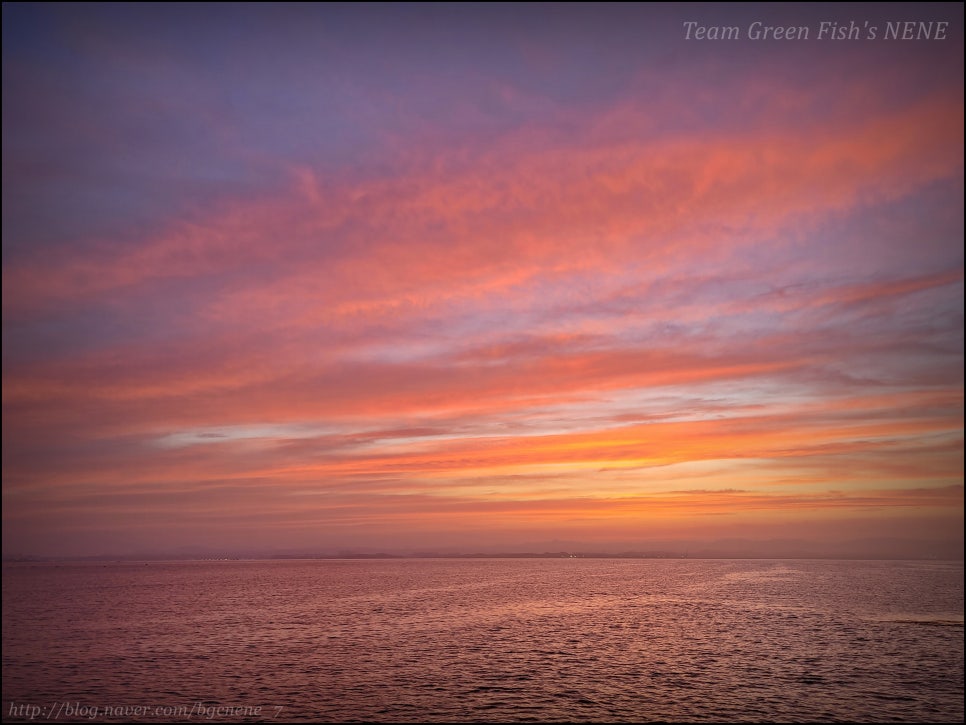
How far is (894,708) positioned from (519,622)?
62.1 m

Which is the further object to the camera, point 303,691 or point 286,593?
point 286,593

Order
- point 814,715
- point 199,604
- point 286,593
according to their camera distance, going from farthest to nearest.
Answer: point 286,593, point 199,604, point 814,715

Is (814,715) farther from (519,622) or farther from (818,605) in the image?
(818,605)

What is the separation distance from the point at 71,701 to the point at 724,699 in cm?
5296

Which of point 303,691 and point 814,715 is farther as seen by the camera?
point 303,691

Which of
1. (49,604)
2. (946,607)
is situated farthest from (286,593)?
(946,607)

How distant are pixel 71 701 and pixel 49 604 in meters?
120

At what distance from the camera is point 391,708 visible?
51812 mm

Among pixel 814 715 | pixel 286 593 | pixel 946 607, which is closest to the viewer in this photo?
pixel 814 715

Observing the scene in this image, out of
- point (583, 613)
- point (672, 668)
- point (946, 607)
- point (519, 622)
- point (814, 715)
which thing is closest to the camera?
point (814, 715)

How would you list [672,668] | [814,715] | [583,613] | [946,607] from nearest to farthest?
[814,715], [672,668], [583,613], [946,607]

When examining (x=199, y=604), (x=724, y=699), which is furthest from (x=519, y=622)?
(x=199, y=604)

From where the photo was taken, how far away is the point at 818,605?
13612 cm

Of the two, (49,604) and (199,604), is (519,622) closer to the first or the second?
(199,604)
